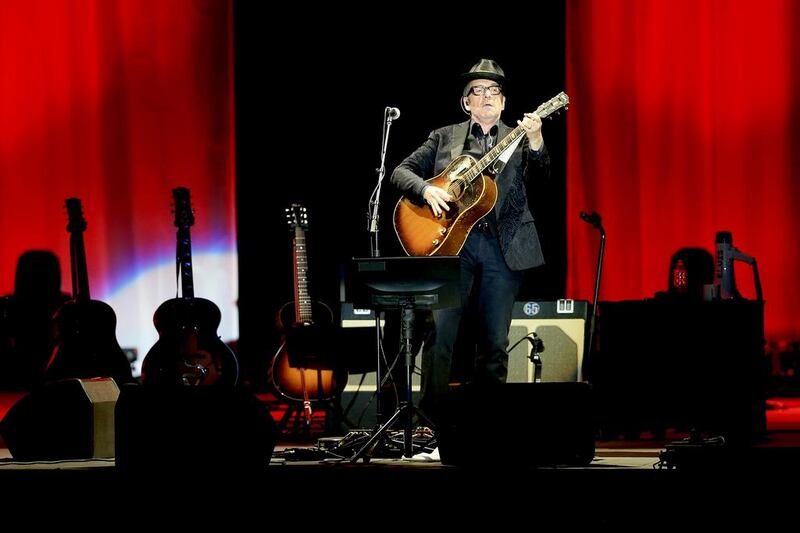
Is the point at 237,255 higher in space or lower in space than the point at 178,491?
higher

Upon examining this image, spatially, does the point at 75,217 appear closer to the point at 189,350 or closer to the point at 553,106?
the point at 189,350

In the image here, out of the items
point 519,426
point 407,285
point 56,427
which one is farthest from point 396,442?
point 56,427

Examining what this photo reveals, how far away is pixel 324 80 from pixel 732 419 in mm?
3495

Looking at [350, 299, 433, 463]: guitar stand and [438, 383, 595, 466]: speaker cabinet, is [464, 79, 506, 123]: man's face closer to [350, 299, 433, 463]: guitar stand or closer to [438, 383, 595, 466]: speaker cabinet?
[350, 299, 433, 463]: guitar stand

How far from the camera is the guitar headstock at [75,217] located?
5933 mm

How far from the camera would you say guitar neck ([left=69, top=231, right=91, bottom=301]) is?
224 inches

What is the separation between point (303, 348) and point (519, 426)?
2081mm

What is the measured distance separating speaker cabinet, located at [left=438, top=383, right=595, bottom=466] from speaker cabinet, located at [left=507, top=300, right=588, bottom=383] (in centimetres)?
197

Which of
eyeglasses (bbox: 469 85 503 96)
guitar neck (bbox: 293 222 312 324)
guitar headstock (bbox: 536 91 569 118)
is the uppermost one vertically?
eyeglasses (bbox: 469 85 503 96)

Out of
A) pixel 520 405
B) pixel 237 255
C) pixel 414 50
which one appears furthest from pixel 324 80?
pixel 520 405

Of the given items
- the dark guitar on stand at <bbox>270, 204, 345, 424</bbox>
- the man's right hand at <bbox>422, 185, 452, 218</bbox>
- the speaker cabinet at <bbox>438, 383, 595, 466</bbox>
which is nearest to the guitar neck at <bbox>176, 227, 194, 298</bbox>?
the dark guitar on stand at <bbox>270, 204, 345, 424</bbox>

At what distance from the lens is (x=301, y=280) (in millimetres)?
5691

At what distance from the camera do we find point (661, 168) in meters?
6.75

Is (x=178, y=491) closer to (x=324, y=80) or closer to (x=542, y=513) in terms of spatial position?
(x=542, y=513)
